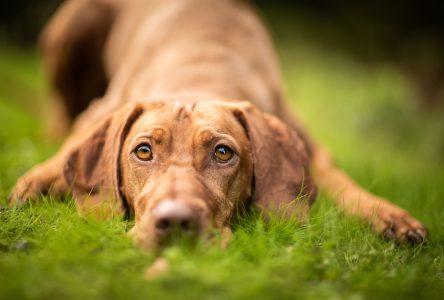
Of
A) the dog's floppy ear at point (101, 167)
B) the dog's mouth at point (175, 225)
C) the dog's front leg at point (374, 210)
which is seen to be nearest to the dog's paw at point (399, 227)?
the dog's front leg at point (374, 210)

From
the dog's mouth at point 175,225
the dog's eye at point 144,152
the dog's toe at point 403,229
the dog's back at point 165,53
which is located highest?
the dog's back at point 165,53

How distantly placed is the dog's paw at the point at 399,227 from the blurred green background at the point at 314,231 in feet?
0.28

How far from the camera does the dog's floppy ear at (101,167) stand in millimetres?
3500

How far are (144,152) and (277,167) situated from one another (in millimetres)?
835

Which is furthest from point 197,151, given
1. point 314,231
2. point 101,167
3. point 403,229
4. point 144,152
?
point 403,229

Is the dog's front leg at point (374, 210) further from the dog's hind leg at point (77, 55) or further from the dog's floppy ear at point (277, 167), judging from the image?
the dog's hind leg at point (77, 55)

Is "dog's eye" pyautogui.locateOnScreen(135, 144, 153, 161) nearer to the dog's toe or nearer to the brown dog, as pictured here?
the brown dog

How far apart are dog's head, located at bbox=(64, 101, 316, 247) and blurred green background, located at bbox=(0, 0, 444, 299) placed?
0.16m

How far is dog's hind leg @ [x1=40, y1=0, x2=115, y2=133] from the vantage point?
6828 mm

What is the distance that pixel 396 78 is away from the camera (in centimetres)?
983

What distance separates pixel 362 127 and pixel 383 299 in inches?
291

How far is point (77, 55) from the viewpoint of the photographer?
691 cm

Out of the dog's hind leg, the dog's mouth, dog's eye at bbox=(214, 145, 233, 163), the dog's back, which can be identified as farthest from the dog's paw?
the dog's hind leg

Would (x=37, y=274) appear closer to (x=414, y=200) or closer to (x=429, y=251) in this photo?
(x=429, y=251)
